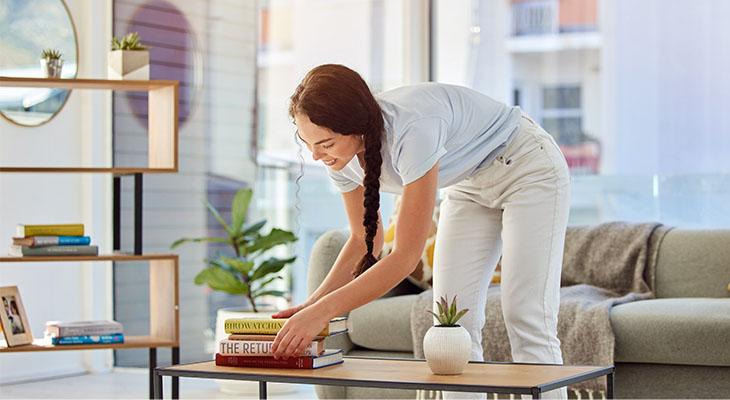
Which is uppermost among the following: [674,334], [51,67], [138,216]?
[51,67]

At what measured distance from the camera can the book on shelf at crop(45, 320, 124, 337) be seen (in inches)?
117

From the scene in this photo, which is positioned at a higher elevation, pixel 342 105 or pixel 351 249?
pixel 342 105

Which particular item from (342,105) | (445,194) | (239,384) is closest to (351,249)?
(445,194)

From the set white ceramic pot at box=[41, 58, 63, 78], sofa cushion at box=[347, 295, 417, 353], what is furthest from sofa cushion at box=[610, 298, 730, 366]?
white ceramic pot at box=[41, 58, 63, 78]

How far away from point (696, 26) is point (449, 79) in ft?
3.69

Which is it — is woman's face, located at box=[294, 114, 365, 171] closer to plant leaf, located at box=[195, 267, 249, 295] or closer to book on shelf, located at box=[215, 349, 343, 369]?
book on shelf, located at box=[215, 349, 343, 369]

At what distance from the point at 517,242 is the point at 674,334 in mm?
884

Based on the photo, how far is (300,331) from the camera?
64.1 inches

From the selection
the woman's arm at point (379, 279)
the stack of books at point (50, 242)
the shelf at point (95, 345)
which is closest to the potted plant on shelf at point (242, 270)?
the shelf at point (95, 345)

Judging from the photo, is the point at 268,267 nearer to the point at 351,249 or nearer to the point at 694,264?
the point at 351,249

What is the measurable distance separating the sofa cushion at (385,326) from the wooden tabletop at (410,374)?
108 centimetres

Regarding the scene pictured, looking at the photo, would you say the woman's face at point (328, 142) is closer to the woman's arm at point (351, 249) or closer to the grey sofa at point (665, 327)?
the woman's arm at point (351, 249)

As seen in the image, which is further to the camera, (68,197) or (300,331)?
(68,197)

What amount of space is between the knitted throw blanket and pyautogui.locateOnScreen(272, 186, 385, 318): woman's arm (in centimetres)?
84
